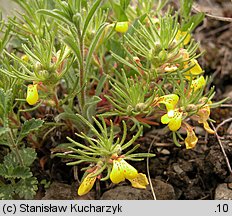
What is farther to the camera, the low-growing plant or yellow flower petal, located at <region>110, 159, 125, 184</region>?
the low-growing plant

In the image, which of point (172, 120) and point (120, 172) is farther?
point (172, 120)

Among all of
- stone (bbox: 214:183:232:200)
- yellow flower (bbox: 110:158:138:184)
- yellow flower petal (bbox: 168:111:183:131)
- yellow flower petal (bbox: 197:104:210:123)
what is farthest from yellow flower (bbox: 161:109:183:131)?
stone (bbox: 214:183:232:200)

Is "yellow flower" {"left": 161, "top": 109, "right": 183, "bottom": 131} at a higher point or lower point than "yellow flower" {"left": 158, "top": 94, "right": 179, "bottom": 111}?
lower

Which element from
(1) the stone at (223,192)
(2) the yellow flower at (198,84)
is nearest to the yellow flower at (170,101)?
(2) the yellow flower at (198,84)

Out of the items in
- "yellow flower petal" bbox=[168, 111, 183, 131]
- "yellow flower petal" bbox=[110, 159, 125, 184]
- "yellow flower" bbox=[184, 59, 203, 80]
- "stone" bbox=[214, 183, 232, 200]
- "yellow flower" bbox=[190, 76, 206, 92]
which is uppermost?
"yellow flower" bbox=[184, 59, 203, 80]

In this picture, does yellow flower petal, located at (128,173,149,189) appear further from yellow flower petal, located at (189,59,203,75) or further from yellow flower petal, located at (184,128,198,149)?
yellow flower petal, located at (189,59,203,75)

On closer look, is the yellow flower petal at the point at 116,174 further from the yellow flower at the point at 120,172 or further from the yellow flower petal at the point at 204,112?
the yellow flower petal at the point at 204,112

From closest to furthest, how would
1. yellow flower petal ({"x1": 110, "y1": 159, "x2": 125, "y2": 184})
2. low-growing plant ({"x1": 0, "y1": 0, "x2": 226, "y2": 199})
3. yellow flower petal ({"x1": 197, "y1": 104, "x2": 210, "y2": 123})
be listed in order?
yellow flower petal ({"x1": 110, "y1": 159, "x2": 125, "y2": 184}) → low-growing plant ({"x1": 0, "y1": 0, "x2": 226, "y2": 199}) → yellow flower petal ({"x1": 197, "y1": 104, "x2": 210, "y2": 123})

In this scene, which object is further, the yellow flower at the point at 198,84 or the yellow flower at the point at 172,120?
the yellow flower at the point at 198,84

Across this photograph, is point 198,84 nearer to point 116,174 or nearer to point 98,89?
point 98,89

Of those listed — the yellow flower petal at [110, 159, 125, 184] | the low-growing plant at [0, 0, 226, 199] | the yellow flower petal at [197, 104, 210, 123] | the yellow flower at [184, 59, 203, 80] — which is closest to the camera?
the yellow flower petal at [110, 159, 125, 184]

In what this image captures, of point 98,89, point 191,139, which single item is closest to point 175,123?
point 191,139
